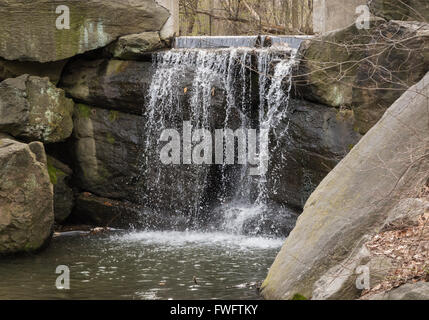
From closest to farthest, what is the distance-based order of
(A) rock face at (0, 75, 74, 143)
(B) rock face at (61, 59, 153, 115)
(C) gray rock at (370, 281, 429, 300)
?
1. (C) gray rock at (370, 281, 429, 300)
2. (A) rock face at (0, 75, 74, 143)
3. (B) rock face at (61, 59, 153, 115)

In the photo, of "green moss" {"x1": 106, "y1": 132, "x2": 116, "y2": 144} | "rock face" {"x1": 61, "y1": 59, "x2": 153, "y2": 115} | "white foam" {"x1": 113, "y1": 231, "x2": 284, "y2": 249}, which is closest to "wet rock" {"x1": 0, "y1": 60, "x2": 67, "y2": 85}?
"rock face" {"x1": 61, "y1": 59, "x2": 153, "y2": 115}

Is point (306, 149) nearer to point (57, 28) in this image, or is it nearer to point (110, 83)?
point (110, 83)

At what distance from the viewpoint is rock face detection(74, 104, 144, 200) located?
413 inches

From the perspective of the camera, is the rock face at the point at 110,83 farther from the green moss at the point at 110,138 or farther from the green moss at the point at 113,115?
the green moss at the point at 110,138

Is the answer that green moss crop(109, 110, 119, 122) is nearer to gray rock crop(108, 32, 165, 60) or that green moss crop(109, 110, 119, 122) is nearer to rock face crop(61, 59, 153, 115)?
rock face crop(61, 59, 153, 115)

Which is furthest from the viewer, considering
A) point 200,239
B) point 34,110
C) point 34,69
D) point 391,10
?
point 34,69

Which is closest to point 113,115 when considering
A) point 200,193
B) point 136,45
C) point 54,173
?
point 136,45

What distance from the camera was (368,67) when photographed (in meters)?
7.65

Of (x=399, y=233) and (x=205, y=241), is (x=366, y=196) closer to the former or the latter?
(x=399, y=233)

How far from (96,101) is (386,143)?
6150 mm

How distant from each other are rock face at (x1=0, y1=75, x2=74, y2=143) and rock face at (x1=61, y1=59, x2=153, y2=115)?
0.37m

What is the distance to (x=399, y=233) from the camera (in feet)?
18.1

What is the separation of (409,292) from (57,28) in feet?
25.8

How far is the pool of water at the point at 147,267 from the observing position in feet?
20.8
